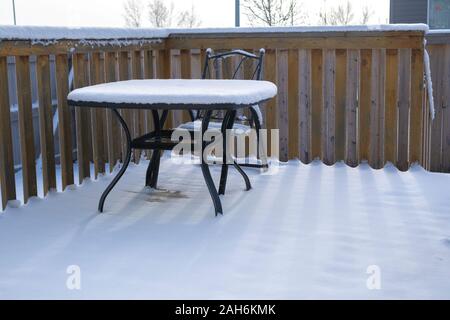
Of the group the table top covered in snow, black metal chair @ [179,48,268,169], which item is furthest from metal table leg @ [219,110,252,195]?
black metal chair @ [179,48,268,169]

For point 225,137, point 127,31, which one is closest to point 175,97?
point 225,137

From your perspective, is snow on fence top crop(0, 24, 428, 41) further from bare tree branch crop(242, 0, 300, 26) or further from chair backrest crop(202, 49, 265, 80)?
bare tree branch crop(242, 0, 300, 26)

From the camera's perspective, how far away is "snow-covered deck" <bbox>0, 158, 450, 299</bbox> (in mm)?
2385

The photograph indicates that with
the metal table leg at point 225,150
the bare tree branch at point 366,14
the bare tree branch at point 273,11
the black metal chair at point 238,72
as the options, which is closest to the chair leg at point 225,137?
the metal table leg at point 225,150

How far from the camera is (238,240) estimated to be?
2920 millimetres

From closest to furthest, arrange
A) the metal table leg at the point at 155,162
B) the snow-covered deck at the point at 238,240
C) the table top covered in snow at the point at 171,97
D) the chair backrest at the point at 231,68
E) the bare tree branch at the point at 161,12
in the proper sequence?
the snow-covered deck at the point at 238,240 → the table top covered in snow at the point at 171,97 → the metal table leg at the point at 155,162 → the chair backrest at the point at 231,68 → the bare tree branch at the point at 161,12

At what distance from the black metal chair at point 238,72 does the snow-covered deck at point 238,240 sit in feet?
1.19

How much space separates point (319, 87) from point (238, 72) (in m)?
0.61

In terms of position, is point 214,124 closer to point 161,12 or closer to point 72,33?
point 72,33

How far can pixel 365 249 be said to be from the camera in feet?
9.15

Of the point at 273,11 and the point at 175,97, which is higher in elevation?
the point at 273,11

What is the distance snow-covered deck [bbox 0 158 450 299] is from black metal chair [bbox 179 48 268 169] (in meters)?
0.36

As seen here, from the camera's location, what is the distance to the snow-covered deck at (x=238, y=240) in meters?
2.38

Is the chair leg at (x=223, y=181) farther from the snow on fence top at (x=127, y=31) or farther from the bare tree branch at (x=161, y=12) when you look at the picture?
the bare tree branch at (x=161, y=12)
